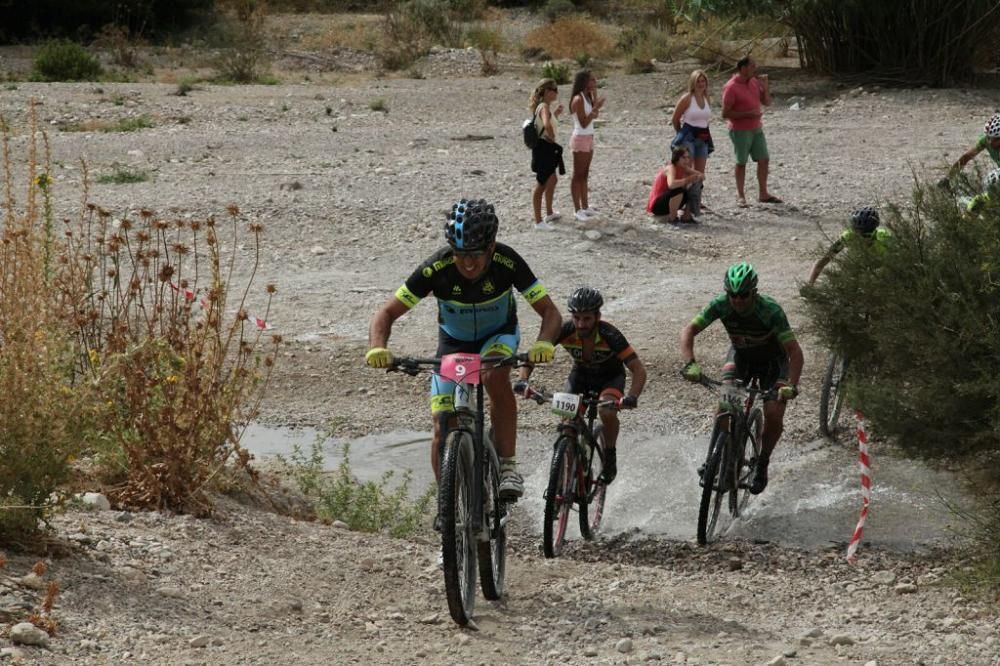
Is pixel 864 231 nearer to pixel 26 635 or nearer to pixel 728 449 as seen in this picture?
pixel 728 449

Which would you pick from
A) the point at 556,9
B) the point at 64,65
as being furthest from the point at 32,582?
the point at 556,9

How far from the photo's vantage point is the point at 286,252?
601 inches

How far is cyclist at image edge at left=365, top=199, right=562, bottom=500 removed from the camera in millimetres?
6879

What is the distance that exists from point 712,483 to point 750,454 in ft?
3.41

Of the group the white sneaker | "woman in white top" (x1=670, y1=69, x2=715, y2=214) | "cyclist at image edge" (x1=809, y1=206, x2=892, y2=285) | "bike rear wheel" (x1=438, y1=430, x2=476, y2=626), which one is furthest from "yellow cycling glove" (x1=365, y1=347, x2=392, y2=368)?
"woman in white top" (x1=670, y1=69, x2=715, y2=214)

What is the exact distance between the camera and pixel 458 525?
249 inches

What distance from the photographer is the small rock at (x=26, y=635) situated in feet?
17.6

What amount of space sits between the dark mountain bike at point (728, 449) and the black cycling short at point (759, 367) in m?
0.23

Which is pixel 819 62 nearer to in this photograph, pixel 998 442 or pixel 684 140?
pixel 684 140

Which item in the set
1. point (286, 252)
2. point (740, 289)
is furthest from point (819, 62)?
point (740, 289)

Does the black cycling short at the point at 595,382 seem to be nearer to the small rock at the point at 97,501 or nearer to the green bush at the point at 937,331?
the green bush at the point at 937,331

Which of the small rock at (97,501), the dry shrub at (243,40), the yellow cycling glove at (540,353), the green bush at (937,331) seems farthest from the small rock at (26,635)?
the dry shrub at (243,40)

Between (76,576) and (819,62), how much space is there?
23619mm

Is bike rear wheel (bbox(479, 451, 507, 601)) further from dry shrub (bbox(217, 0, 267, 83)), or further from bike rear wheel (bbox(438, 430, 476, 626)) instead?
dry shrub (bbox(217, 0, 267, 83))
